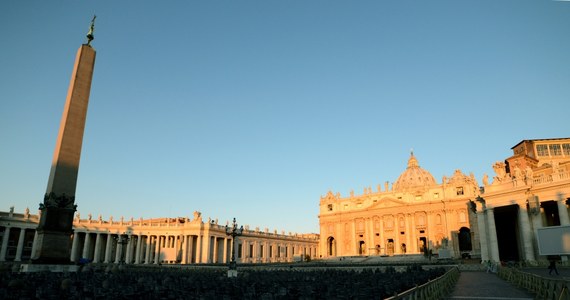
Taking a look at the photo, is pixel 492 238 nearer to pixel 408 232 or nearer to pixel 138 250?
pixel 408 232

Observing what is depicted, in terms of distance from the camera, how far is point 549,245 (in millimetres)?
28000

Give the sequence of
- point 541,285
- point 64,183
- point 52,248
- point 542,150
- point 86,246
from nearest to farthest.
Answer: point 541,285 → point 52,248 → point 64,183 → point 542,150 → point 86,246

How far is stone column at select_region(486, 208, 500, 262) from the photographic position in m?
35.2

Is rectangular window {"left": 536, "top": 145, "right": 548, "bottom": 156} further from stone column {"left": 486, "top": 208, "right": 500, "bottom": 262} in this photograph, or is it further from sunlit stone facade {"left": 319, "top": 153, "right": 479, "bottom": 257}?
sunlit stone facade {"left": 319, "top": 153, "right": 479, "bottom": 257}

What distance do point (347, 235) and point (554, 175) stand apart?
55.3 meters

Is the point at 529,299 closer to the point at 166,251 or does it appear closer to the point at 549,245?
the point at 549,245

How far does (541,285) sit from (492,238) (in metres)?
24.7

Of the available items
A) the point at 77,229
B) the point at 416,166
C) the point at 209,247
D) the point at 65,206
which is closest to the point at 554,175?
the point at 65,206

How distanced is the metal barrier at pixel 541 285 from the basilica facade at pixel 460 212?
555 inches

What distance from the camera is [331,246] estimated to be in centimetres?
8938

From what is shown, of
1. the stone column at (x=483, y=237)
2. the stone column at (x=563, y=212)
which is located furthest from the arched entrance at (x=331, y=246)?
the stone column at (x=563, y=212)

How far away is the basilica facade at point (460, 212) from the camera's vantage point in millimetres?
33562

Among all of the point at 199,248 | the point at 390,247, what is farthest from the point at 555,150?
the point at 199,248

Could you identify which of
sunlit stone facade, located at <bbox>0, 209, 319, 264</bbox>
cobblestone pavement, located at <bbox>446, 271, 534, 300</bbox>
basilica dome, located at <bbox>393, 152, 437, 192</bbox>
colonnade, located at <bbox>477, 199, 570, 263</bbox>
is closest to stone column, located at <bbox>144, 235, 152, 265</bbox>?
sunlit stone facade, located at <bbox>0, 209, 319, 264</bbox>
